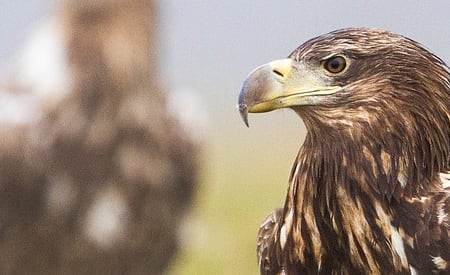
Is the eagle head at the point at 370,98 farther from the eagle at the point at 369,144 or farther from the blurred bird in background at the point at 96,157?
the blurred bird in background at the point at 96,157

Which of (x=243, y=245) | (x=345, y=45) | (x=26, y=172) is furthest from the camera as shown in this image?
(x=243, y=245)

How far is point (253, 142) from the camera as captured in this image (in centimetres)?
1619

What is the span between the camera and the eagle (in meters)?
4.39

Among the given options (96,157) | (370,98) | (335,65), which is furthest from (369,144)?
(96,157)

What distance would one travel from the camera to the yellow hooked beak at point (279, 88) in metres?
4.34

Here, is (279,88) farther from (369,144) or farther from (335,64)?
(369,144)

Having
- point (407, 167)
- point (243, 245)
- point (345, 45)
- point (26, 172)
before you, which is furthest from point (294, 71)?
point (243, 245)

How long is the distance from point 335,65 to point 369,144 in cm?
26

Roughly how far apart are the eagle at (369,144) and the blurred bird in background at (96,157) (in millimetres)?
3750

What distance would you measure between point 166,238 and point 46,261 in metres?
0.67

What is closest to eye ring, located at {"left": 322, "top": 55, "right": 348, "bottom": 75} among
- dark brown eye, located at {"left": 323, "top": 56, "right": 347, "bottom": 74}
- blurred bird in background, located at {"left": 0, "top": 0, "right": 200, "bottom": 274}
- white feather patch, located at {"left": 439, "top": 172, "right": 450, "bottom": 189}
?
dark brown eye, located at {"left": 323, "top": 56, "right": 347, "bottom": 74}

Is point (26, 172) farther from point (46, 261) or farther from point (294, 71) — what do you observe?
point (294, 71)

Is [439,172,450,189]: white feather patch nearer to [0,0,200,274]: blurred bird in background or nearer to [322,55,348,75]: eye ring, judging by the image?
[322,55,348,75]: eye ring

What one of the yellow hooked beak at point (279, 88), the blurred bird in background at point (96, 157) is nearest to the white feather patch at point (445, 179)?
the yellow hooked beak at point (279, 88)
